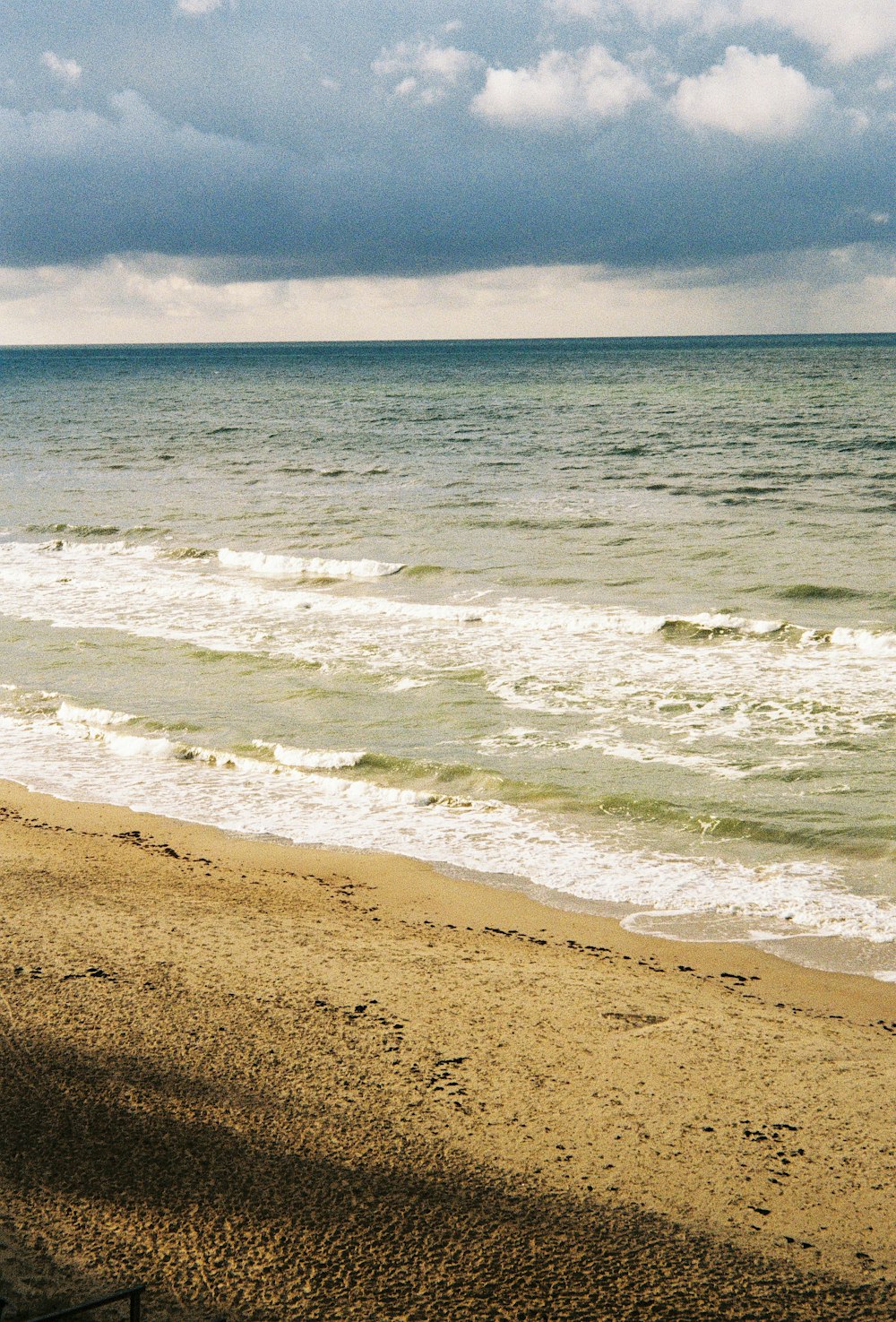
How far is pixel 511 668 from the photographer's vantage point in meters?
14.8

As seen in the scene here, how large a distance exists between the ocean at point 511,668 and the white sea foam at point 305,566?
8 cm

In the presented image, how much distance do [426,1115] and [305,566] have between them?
17.0m

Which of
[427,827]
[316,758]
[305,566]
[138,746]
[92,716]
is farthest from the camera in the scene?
[305,566]

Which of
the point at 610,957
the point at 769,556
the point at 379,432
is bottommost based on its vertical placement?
the point at 610,957

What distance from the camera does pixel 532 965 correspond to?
24.2 feet

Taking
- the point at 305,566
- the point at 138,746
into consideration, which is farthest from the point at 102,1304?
the point at 305,566

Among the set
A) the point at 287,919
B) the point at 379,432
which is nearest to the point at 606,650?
the point at 287,919

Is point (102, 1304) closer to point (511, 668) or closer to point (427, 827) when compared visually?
point (427, 827)

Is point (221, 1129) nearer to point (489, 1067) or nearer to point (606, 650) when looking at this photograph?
point (489, 1067)

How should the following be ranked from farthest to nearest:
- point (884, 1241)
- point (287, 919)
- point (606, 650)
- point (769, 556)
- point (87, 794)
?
point (769, 556) < point (606, 650) < point (87, 794) < point (287, 919) < point (884, 1241)

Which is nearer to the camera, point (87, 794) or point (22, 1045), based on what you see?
point (22, 1045)

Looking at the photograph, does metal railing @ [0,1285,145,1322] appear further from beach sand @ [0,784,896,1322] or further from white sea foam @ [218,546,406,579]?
white sea foam @ [218,546,406,579]

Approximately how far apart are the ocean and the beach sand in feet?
3.85

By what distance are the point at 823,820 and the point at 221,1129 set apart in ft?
20.4
